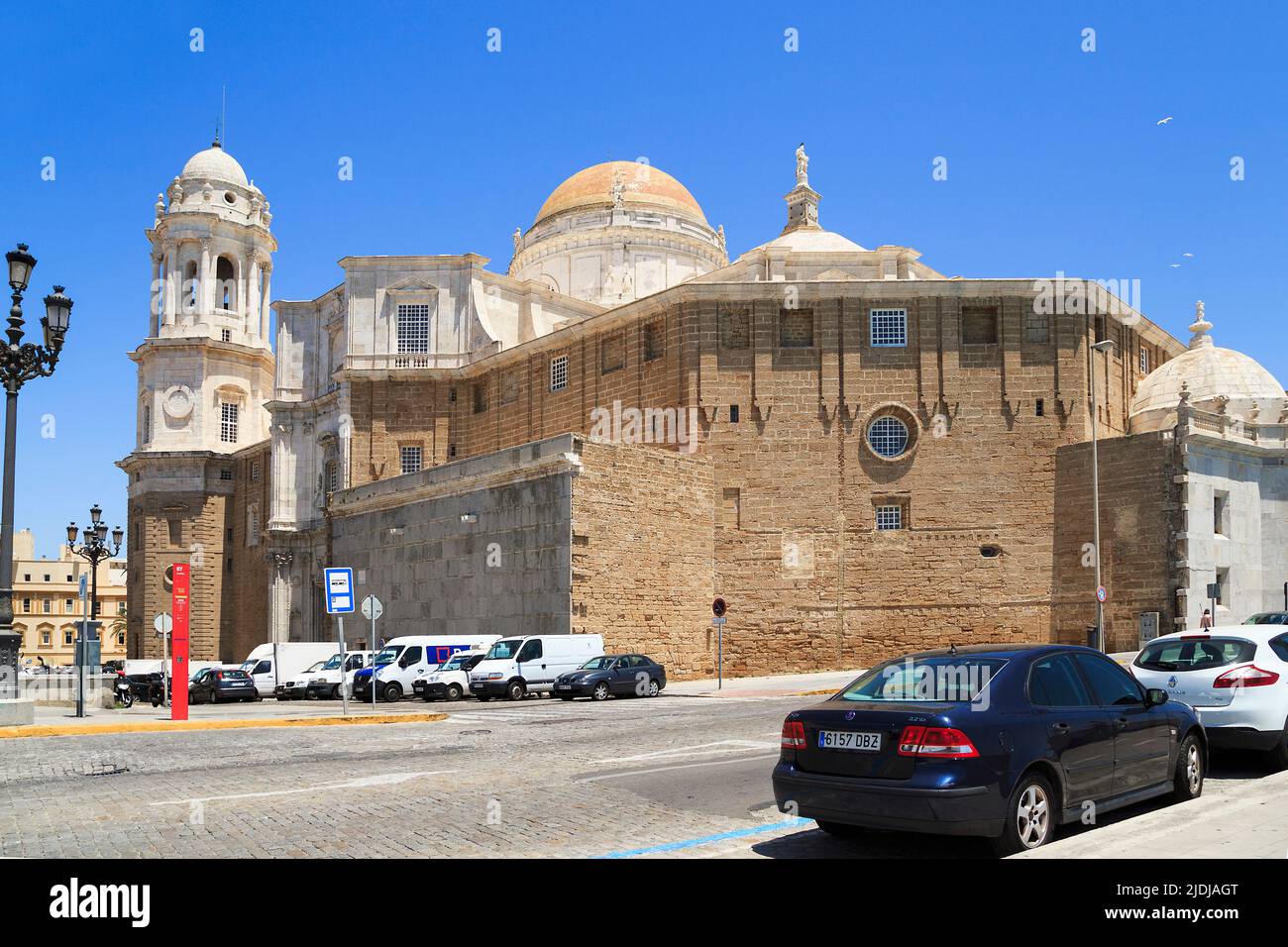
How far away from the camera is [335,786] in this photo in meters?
10.6

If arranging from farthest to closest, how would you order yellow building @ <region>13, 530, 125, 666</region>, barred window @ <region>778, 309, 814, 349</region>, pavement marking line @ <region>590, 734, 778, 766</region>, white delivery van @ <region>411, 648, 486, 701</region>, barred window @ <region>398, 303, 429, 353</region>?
yellow building @ <region>13, 530, 125, 666</region> → barred window @ <region>398, 303, 429, 353</region> → barred window @ <region>778, 309, 814, 349</region> → white delivery van @ <region>411, 648, 486, 701</region> → pavement marking line @ <region>590, 734, 778, 766</region>

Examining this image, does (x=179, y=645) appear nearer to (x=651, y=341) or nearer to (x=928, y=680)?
(x=928, y=680)

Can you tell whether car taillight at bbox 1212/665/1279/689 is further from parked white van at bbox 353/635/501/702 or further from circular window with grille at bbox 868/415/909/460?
circular window with grille at bbox 868/415/909/460

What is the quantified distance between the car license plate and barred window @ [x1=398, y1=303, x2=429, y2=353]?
4494 cm

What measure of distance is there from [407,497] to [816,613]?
592 inches

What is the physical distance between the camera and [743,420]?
3762 centimetres

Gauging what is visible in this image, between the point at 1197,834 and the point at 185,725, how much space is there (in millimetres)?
15103

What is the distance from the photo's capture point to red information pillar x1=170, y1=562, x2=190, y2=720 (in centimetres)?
1930

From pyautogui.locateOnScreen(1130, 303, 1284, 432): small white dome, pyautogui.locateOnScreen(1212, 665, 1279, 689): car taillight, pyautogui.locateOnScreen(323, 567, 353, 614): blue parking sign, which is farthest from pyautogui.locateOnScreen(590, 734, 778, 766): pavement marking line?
pyautogui.locateOnScreen(1130, 303, 1284, 432): small white dome

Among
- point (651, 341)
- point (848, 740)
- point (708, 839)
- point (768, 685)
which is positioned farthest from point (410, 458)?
point (848, 740)

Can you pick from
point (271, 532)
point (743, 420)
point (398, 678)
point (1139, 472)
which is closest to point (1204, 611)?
point (1139, 472)

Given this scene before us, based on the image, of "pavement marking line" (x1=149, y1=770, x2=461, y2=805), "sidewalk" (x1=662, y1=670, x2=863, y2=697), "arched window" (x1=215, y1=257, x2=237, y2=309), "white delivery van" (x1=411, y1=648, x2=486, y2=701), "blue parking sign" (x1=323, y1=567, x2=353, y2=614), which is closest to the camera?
"pavement marking line" (x1=149, y1=770, x2=461, y2=805)

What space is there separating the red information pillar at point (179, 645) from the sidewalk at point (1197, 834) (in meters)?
16.2
